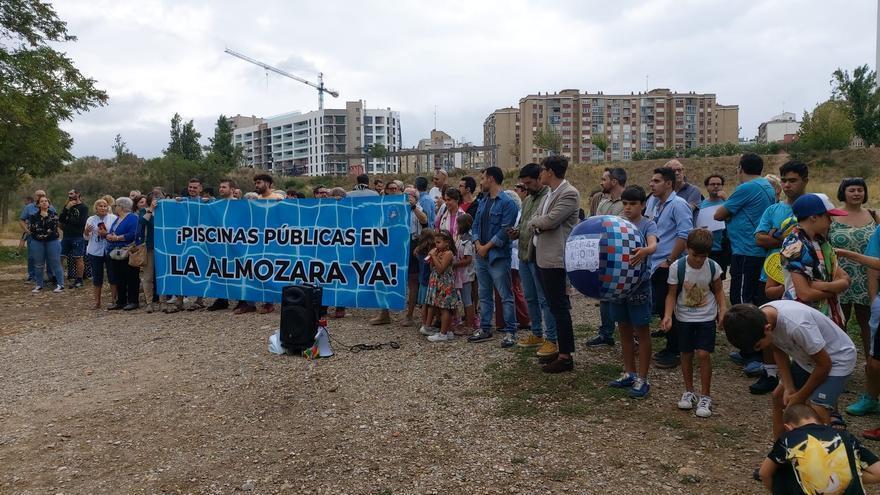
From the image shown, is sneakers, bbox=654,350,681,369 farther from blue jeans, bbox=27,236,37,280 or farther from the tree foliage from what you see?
the tree foliage

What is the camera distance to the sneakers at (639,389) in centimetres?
547

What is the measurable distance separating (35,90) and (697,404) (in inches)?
840

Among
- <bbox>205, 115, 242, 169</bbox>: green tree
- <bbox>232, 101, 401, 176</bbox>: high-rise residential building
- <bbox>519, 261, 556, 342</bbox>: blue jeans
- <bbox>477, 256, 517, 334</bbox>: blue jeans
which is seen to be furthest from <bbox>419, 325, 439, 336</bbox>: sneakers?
<bbox>232, 101, 401, 176</bbox>: high-rise residential building

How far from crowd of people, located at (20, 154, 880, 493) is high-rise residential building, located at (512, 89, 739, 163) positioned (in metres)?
129

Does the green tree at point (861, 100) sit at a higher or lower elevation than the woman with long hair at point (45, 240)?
higher

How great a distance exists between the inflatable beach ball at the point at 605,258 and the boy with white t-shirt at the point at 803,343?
1645 mm

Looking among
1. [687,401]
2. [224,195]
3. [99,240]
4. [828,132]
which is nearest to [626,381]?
[687,401]

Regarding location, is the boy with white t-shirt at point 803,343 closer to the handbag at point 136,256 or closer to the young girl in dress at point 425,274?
the young girl in dress at point 425,274

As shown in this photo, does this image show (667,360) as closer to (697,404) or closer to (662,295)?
(662,295)

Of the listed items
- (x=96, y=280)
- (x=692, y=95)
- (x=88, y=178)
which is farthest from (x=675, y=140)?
(x=96, y=280)

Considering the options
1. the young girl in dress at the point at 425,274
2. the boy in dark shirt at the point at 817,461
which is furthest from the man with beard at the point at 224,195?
the boy in dark shirt at the point at 817,461

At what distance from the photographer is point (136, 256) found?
10.3m

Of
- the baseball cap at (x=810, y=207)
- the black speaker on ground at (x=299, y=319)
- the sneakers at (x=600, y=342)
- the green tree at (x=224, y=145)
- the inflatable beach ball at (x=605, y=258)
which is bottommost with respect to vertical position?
the sneakers at (x=600, y=342)

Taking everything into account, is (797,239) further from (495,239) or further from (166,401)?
(166,401)
